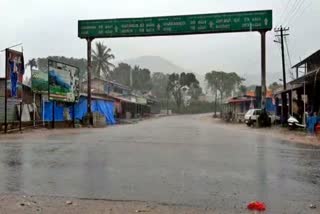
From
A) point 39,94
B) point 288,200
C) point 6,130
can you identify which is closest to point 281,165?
point 288,200

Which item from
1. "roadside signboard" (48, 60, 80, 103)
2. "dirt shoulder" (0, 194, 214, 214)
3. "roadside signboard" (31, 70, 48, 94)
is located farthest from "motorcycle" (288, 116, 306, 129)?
"dirt shoulder" (0, 194, 214, 214)

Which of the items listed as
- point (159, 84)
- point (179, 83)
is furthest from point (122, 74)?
point (159, 84)

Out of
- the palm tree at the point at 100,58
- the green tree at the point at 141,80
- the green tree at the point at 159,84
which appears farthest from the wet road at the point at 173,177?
the green tree at the point at 159,84

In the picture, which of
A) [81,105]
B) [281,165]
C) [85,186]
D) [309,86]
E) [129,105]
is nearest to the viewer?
[85,186]

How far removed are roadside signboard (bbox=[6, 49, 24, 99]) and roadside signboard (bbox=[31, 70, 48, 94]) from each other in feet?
12.9

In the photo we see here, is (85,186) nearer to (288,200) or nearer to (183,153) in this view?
(288,200)

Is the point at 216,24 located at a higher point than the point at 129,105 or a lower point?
higher

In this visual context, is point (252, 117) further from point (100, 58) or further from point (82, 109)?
point (100, 58)

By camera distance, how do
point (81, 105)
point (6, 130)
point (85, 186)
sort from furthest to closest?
point (81, 105)
point (6, 130)
point (85, 186)

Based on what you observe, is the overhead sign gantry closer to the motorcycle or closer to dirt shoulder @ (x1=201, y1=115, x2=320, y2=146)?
dirt shoulder @ (x1=201, y1=115, x2=320, y2=146)

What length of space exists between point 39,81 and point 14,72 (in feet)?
19.7

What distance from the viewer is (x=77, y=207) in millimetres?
7641

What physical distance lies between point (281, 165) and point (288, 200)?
489 cm

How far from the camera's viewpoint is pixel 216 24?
135 feet
